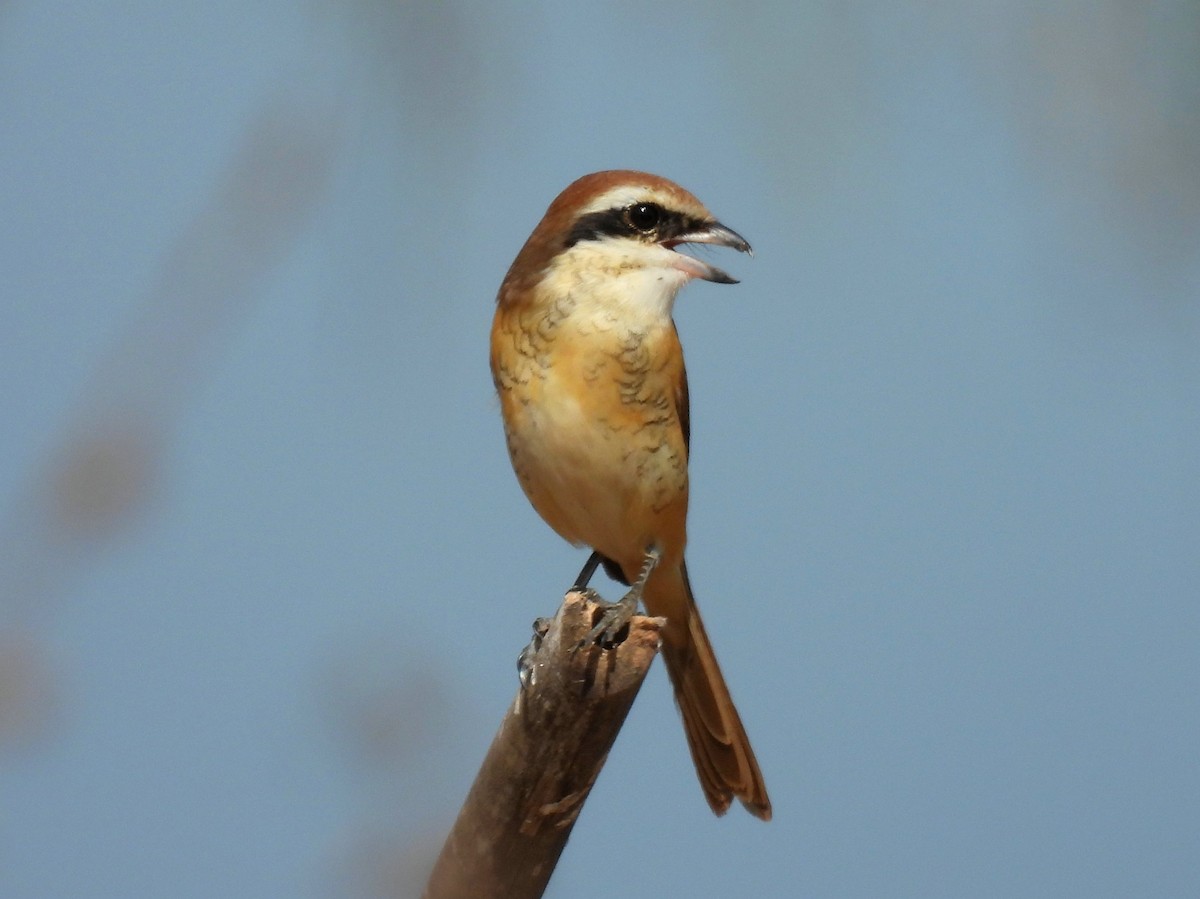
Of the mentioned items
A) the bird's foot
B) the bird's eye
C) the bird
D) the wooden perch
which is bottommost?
the wooden perch

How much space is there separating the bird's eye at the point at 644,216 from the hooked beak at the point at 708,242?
0.04 metres

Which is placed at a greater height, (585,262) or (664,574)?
(585,262)

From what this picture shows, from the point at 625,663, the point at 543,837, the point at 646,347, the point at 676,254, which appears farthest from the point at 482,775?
the point at 676,254

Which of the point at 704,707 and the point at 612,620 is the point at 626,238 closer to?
the point at 612,620

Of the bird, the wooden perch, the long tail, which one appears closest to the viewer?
the wooden perch

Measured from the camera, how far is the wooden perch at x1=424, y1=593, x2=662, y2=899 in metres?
1.83

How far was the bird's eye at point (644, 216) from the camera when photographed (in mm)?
2377

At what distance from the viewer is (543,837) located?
1908mm

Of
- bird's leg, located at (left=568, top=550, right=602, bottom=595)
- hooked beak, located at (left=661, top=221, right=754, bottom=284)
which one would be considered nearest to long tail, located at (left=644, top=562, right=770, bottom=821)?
bird's leg, located at (left=568, top=550, right=602, bottom=595)

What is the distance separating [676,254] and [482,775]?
94 cm

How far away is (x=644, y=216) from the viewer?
7.82 ft

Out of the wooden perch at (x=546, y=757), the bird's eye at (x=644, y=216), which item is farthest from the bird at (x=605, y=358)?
the wooden perch at (x=546, y=757)

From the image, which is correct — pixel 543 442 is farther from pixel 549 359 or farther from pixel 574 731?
pixel 574 731

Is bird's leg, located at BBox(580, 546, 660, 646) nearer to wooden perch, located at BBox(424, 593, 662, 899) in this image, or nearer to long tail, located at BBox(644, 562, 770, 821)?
wooden perch, located at BBox(424, 593, 662, 899)
